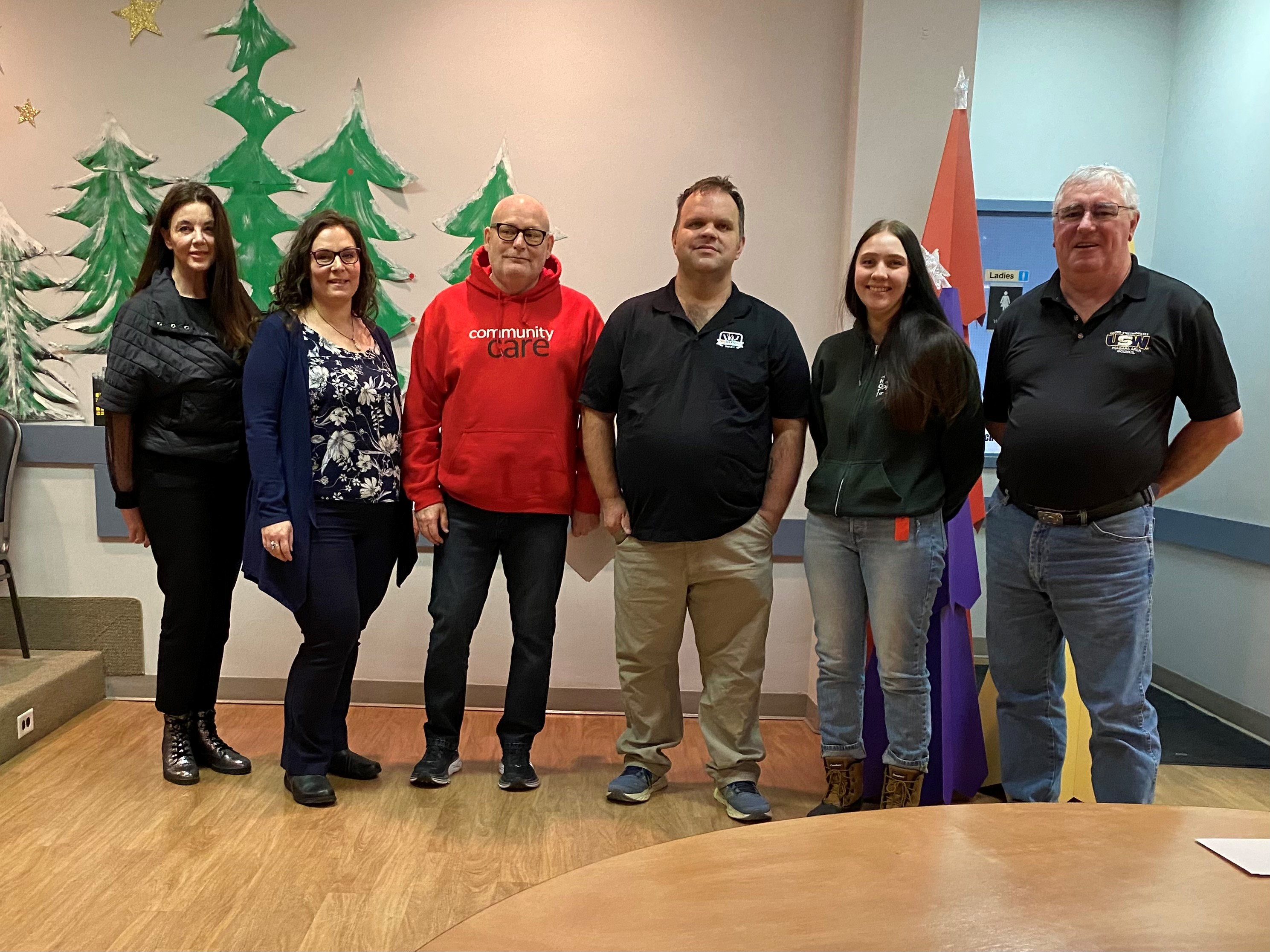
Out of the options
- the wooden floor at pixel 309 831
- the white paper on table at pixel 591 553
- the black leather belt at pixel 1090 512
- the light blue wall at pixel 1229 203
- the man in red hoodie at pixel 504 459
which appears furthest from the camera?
the light blue wall at pixel 1229 203

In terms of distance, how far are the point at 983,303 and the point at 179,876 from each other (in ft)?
8.47

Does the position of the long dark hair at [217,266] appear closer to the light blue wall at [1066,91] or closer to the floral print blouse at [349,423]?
the floral print blouse at [349,423]

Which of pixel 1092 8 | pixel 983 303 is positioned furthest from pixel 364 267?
pixel 1092 8

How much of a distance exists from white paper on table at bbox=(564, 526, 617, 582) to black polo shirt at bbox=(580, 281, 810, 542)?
0.32m

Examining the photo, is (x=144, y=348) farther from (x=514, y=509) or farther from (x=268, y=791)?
(x=268, y=791)

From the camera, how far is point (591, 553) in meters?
2.92

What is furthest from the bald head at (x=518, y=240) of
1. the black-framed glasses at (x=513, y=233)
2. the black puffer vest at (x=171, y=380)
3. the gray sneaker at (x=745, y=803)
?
the gray sneaker at (x=745, y=803)

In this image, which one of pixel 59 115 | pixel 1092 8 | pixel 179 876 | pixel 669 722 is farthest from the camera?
pixel 1092 8

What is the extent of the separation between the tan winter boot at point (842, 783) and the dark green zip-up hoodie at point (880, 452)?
2.20 ft

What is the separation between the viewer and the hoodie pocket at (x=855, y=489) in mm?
2322

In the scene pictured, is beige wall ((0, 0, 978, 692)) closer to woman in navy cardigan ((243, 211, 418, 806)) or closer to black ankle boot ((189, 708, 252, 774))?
woman in navy cardigan ((243, 211, 418, 806))

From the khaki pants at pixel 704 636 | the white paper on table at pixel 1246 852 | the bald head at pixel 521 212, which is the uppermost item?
the bald head at pixel 521 212

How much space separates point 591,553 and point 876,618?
0.93 meters

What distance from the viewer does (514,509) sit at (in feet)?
8.57
